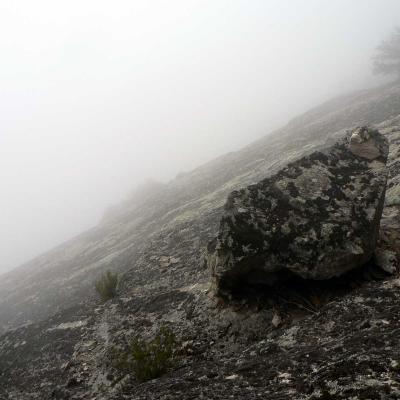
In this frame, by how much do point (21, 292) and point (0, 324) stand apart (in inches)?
210

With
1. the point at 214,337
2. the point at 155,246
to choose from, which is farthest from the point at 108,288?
the point at 214,337

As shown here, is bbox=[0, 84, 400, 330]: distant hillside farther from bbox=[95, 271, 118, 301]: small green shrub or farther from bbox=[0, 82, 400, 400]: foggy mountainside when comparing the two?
bbox=[95, 271, 118, 301]: small green shrub

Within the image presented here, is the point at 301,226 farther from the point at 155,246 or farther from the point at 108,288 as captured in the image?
the point at 155,246

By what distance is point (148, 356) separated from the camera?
7680 millimetres

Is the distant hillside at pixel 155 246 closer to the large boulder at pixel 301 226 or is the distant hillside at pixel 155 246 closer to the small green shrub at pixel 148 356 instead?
the small green shrub at pixel 148 356

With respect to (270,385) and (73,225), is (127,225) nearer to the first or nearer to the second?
(270,385)

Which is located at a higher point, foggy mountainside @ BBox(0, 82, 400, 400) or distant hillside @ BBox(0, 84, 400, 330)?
distant hillside @ BBox(0, 84, 400, 330)

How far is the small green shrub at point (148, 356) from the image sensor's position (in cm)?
706

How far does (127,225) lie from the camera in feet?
97.2

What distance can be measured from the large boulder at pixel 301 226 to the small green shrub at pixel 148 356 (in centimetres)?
161

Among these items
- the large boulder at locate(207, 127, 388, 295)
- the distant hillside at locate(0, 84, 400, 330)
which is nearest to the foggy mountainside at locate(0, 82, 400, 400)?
the distant hillside at locate(0, 84, 400, 330)

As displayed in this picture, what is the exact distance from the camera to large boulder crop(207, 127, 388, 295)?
7.36 m

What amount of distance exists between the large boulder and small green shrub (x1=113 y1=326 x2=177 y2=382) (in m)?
1.61

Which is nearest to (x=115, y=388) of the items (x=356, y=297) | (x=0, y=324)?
(x=356, y=297)
